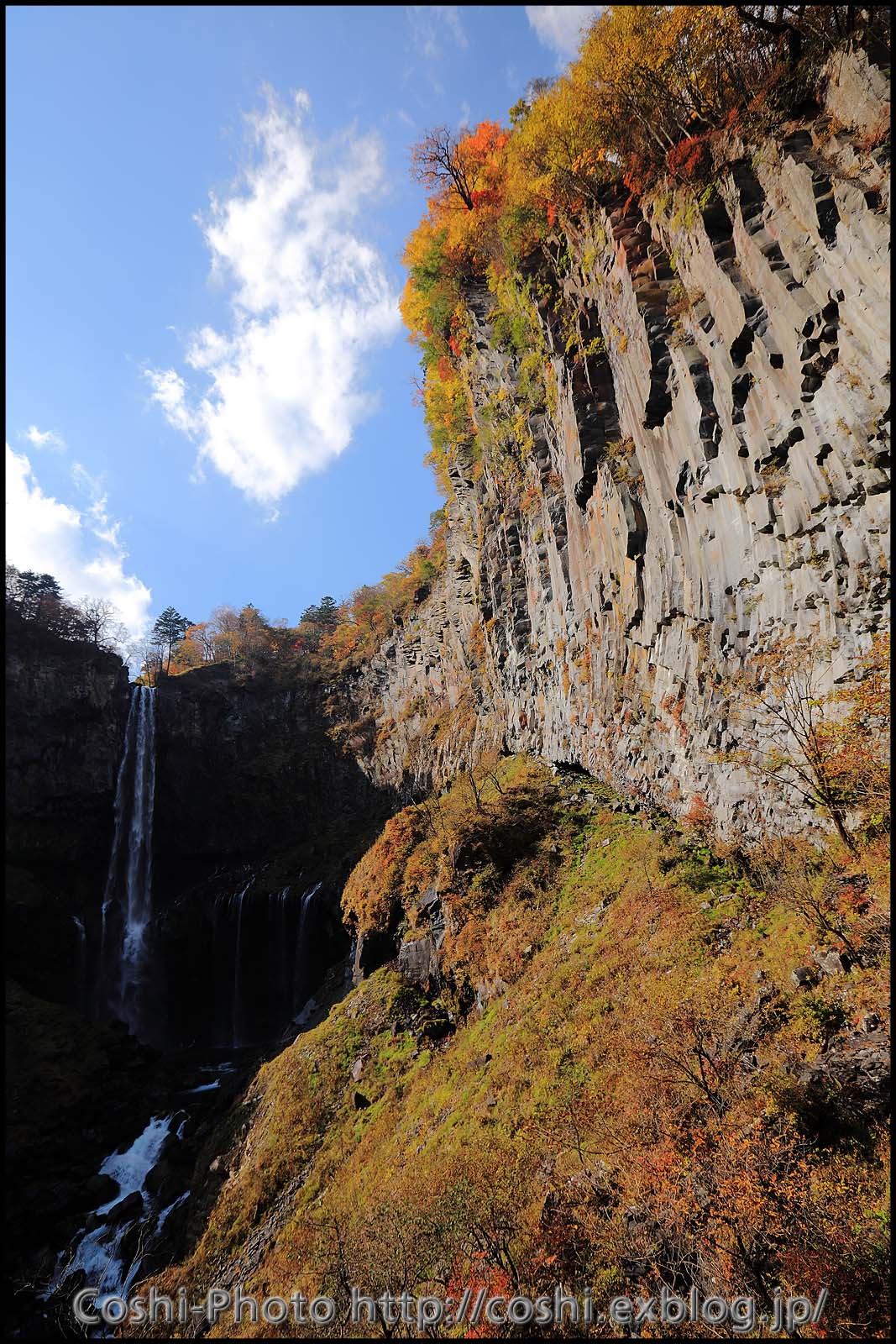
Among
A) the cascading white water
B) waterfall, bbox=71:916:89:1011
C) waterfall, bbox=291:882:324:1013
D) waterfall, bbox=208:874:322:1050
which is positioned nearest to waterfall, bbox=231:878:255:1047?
waterfall, bbox=208:874:322:1050

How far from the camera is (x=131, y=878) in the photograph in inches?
1510

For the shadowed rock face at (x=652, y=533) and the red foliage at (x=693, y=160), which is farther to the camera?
the red foliage at (x=693, y=160)

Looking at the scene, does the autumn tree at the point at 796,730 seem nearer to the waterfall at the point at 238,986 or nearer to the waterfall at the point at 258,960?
the waterfall at the point at 258,960

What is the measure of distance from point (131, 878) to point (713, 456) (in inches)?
1677

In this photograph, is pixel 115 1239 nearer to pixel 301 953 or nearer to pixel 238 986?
pixel 301 953

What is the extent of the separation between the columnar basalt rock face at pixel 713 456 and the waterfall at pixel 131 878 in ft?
99.4

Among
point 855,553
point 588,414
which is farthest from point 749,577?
point 588,414

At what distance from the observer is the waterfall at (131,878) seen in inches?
1337

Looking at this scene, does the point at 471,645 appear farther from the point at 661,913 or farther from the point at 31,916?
the point at 31,916

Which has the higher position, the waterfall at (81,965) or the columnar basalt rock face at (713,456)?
the columnar basalt rock face at (713,456)

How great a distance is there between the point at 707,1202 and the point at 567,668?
53.9 ft


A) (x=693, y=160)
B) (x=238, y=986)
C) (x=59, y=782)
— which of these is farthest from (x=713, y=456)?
(x=59, y=782)

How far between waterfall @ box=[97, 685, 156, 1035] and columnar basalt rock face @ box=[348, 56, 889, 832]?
30.3 metres

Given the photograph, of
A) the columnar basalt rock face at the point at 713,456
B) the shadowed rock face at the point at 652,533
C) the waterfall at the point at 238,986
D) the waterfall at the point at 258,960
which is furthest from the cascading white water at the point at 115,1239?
the columnar basalt rock face at the point at 713,456
